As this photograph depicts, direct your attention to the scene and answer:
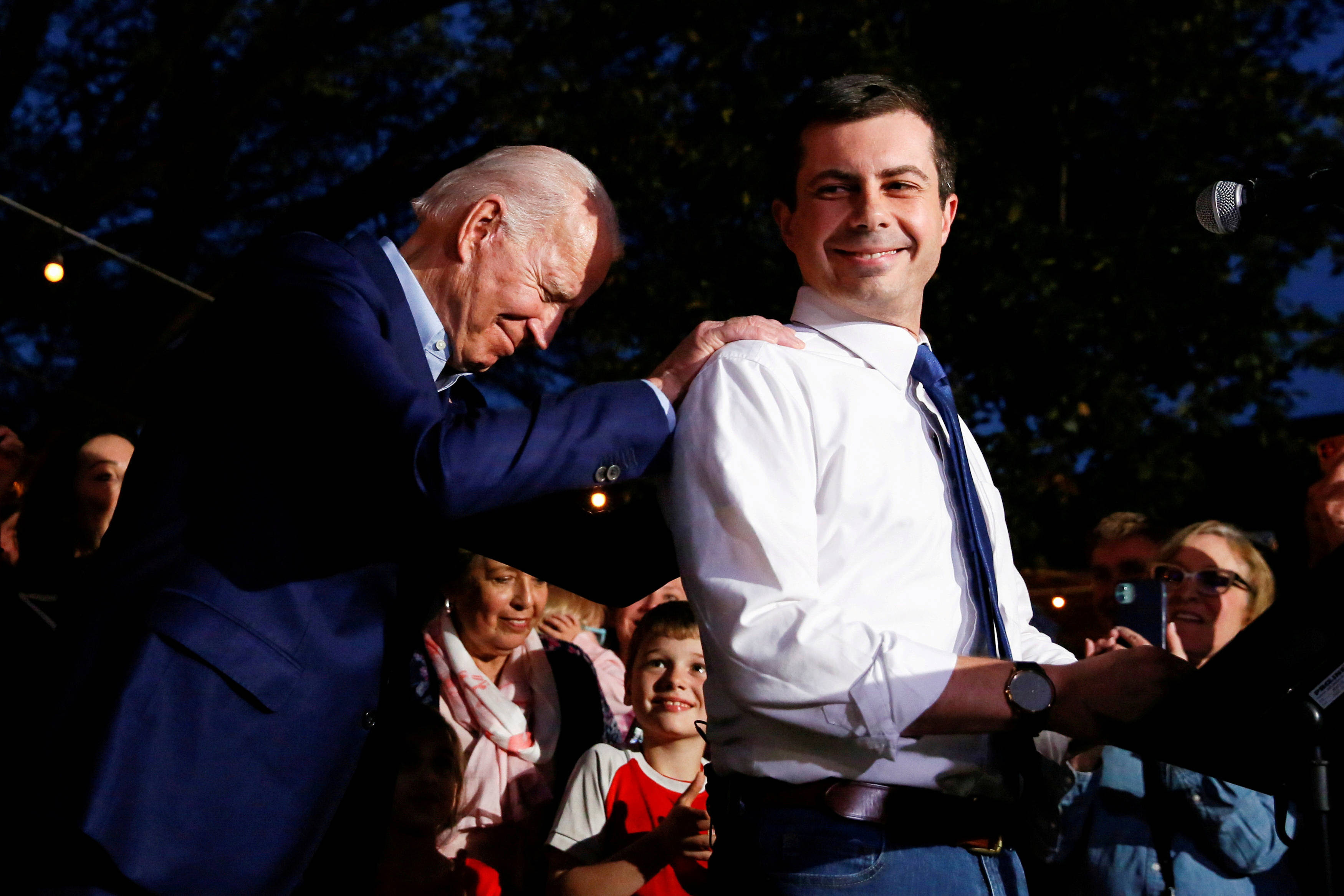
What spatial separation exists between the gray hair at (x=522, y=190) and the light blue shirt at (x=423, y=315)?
162 millimetres

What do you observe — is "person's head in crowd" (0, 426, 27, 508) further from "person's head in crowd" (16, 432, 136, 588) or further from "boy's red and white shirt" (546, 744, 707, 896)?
"boy's red and white shirt" (546, 744, 707, 896)

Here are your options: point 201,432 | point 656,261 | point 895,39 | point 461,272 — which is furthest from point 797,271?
point 201,432

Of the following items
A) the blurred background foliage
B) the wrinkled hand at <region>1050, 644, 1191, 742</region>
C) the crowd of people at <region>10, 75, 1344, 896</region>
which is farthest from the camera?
the blurred background foliage

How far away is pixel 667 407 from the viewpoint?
6.40 ft

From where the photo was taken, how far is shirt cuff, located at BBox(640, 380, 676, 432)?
1940mm

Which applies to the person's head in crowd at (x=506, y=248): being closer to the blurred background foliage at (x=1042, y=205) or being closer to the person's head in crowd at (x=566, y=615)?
the person's head in crowd at (x=566, y=615)

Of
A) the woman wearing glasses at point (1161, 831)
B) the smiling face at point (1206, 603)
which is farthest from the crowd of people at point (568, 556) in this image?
the smiling face at point (1206, 603)

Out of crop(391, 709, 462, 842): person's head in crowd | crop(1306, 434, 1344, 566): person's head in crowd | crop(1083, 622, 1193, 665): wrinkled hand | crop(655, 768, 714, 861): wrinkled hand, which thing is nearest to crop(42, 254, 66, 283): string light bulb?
crop(391, 709, 462, 842): person's head in crowd

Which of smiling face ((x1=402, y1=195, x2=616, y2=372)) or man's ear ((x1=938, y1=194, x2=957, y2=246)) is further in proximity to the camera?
smiling face ((x1=402, y1=195, x2=616, y2=372))

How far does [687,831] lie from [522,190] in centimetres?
162

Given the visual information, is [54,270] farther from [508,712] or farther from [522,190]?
[522,190]

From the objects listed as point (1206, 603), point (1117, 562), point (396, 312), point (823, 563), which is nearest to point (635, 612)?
point (1117, 562)

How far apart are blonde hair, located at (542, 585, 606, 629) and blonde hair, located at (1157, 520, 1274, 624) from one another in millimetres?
1976

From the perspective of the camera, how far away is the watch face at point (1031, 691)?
164cm
